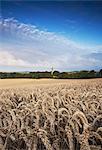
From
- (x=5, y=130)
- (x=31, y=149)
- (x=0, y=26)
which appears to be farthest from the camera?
(x=0, y=26)

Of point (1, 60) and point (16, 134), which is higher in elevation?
point (1, 60)

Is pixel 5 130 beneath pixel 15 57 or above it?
beneath

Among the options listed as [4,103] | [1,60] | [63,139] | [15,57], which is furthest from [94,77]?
[63,139]

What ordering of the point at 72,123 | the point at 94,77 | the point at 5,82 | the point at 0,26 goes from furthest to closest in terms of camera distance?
1. the point at 5,82
2. the point at 94,77
3. the point at 0,26
4. the point at 72,123

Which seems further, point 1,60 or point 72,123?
point 1,60

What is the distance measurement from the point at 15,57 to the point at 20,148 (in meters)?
3.33

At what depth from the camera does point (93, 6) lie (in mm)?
4191

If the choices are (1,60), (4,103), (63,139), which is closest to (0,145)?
(63,139)

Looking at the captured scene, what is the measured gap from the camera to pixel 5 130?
1599mm

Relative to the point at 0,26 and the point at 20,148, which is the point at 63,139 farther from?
the point at 0,26

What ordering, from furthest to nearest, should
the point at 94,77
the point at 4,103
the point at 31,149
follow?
the point at 94,77
the point at 4,103
the point at 31,149

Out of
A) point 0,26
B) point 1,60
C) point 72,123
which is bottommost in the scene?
point 72,123

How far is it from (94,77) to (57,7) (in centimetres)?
199

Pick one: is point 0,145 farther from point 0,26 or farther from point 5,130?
point 0,26
